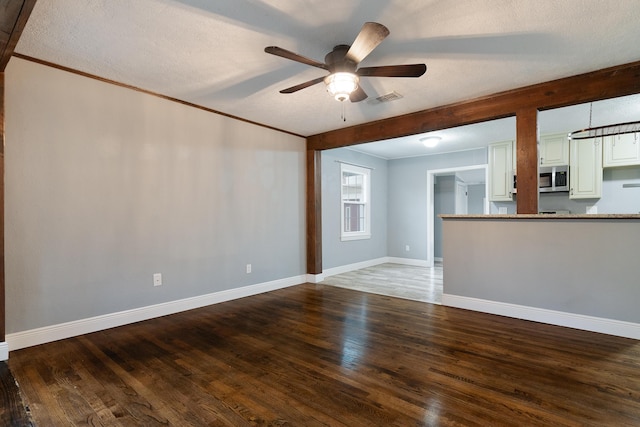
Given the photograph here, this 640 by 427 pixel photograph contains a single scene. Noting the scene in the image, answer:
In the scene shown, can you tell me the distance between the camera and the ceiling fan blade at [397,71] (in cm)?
215

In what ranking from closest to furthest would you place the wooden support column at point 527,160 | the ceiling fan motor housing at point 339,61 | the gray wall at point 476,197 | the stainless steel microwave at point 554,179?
the ceiling fan motor housing at point 339,61 → the wooden support column at point 527,160 → the stainless steel microwave at point 554,179 → the gray wall at point 476,197

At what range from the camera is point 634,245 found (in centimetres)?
278

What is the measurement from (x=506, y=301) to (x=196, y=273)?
140 inches

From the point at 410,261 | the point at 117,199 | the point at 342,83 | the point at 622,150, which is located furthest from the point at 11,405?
the point at 622,150

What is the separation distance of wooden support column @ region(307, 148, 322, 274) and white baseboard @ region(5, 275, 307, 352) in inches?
39.3

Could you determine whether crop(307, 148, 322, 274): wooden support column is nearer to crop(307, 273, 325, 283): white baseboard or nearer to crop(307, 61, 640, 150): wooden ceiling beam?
crop(307, 273, 325, 283): white baseboard

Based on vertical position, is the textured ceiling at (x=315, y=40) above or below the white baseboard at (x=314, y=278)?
above

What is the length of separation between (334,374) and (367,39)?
2.20 m

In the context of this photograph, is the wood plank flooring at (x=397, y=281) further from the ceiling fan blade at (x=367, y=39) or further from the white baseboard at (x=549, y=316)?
the ceiling fan blade at (x=367, y=39)

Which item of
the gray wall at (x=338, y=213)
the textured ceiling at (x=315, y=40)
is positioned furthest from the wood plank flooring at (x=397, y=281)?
the textured ceiling at (x=315, y=40)

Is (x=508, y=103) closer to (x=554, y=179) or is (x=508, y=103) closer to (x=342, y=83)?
(x=342, y=83)

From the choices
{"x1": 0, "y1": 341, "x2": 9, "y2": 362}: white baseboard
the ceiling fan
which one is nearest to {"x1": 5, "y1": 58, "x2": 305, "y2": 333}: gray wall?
{"x1": 0, "y1": 341, "x2": 9, "y2": 362}: white baseboard

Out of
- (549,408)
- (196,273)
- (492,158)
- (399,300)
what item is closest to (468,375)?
(549,408)

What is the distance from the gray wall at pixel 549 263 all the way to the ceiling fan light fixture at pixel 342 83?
89.2 inches
